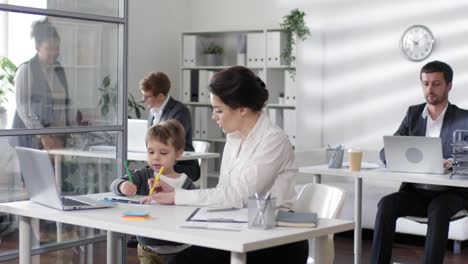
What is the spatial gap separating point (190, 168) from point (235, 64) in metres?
2.49

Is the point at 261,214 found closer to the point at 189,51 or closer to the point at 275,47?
the point at 275,47

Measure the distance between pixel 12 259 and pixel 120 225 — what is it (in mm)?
1189

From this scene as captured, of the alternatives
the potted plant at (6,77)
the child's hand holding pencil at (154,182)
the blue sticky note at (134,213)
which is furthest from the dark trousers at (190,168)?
the blue sticky note at (134,213)

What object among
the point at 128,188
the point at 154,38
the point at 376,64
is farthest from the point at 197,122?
the point at 128,188

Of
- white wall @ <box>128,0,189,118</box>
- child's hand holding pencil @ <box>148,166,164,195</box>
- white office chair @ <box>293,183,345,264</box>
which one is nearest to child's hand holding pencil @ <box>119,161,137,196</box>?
child's hand holding pencil @ <box>148,166,164,195</box>

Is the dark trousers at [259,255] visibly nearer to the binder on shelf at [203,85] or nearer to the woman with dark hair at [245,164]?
the woman with dark hair at [245,164]

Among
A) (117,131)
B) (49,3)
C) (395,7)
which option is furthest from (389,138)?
(395,7)

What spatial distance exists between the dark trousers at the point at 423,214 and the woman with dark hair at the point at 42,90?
1910 mm

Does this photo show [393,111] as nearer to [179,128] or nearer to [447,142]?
Result: [447,142]

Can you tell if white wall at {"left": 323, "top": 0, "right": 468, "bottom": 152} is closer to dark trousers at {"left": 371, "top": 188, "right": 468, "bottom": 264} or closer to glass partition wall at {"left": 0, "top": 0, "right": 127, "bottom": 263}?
dark trousers at {"left": 371, "top": 188, "right": 468, "bottom": 264}

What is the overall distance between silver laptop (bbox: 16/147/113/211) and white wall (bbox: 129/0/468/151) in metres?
4.37

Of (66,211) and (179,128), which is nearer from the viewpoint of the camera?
(66,211)

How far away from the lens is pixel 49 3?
3.80 m

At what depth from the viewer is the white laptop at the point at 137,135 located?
601cm
